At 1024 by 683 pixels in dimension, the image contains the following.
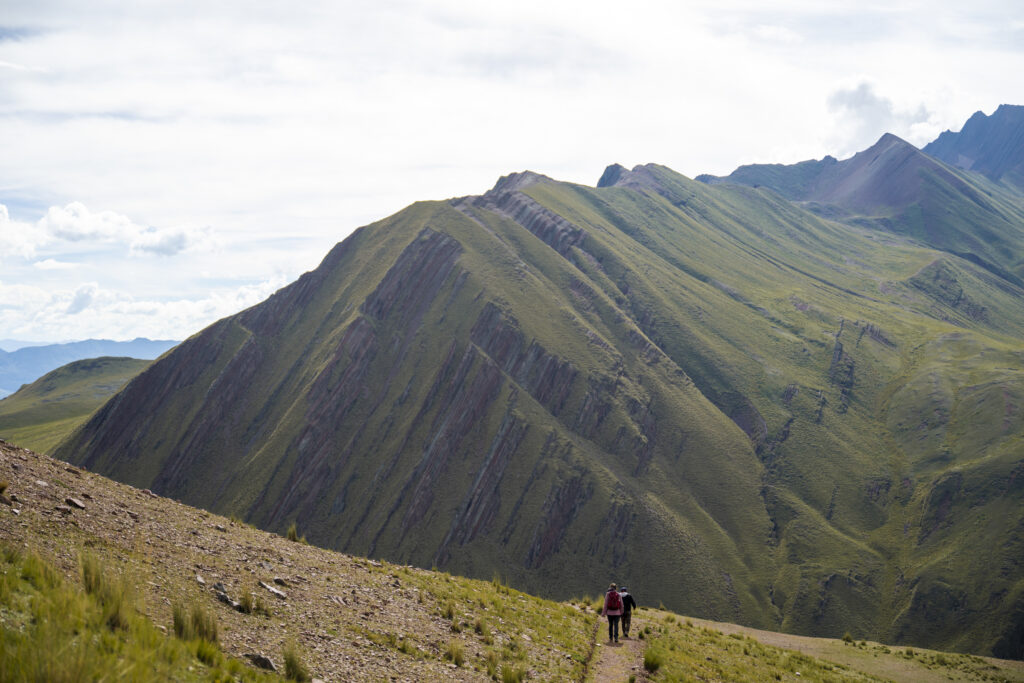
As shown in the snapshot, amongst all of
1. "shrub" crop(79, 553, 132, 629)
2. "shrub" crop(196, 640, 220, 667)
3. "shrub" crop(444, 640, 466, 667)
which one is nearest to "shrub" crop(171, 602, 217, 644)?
"shrub" crop(196, 640, 220, 667)

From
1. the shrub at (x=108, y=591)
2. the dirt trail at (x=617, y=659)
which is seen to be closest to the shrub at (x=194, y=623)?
the shrub at (x=108, y=591)

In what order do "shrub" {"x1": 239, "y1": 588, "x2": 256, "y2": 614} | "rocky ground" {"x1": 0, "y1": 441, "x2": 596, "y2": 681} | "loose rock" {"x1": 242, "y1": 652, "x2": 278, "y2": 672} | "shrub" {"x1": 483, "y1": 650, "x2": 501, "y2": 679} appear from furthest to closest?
"shrub" {"x1": 483, "y1": 650, "x2": 501, "y2": 679} → "shrub" {"x1": 239, "y1": 588, "x2": 256, "y2": 614} → "rocky ground" {"x1": 0, "y1": 441, "x2": 596, "y2": 681} → "loose rock" {"x1": 242, "y1": 652, "x2": 278, "y2": 672}

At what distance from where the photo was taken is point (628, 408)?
497ft

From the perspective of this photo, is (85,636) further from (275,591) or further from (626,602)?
(626,602)

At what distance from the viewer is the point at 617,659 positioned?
1099 inches

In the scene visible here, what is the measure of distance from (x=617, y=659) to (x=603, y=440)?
119910mm

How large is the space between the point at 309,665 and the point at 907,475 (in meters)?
154

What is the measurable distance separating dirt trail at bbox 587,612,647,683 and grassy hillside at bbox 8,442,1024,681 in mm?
161

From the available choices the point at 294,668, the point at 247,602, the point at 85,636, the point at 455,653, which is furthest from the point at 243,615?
the point at 455,653

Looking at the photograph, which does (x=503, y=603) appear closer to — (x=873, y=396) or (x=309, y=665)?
(x=309, y=665)

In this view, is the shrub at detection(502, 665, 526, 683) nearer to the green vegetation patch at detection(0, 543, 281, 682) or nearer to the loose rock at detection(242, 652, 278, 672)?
the loose rock at detection(242, 652, 278, 672)

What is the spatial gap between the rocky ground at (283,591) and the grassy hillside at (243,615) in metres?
0.08

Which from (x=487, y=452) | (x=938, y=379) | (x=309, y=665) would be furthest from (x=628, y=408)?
(x=309, y=665)

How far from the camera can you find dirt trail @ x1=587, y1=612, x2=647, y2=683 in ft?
82.9
